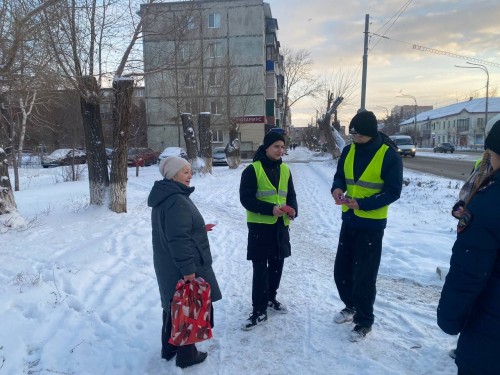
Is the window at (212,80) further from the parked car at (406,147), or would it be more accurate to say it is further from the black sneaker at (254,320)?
the black sneaker at (254,320)

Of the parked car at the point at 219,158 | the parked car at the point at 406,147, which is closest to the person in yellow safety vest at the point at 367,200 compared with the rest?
the parked car at the point at 219,158

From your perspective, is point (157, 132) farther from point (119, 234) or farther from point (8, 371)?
point (8, 371)

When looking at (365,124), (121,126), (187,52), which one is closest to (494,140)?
(365,124)

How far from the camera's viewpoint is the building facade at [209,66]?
9547 millimetres

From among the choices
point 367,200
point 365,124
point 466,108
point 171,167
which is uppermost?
point 466,108

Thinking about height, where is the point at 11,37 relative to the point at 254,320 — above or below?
above

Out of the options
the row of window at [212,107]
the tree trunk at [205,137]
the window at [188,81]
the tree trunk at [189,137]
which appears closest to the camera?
the tree trunk at [189,137]

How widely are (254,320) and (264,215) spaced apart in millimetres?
1061

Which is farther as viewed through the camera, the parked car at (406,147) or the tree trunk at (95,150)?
the parked car at (406,147)

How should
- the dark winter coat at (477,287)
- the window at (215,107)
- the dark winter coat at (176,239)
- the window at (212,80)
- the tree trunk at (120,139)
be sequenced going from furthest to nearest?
the window at (215,107), the window at (212,80), the tree trunk at (120,139), the dark winter coat at (176,239), the dark winter coat at (477,287)

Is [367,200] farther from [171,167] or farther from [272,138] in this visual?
[171,167]

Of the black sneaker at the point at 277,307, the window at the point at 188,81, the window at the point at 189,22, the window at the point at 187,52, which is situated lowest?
the black sneaker at the point at 277,307

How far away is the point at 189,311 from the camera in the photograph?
2.97 m

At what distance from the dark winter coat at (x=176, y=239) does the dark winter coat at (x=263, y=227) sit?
2.51ft
